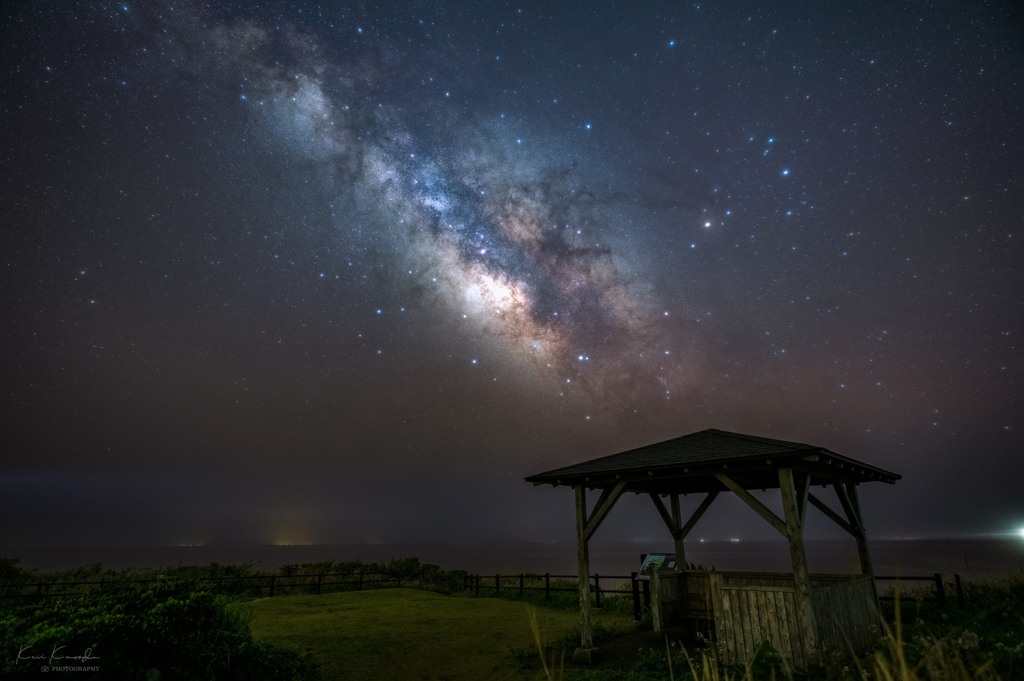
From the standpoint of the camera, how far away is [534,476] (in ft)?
40.4

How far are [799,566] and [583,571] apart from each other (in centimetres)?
438

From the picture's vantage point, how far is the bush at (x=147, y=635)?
6.98m

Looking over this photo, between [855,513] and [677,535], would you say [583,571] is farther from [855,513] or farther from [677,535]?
[855,513]

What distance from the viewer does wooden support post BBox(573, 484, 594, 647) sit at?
1089 cm

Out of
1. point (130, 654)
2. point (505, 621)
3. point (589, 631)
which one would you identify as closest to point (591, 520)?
point (589, 631)

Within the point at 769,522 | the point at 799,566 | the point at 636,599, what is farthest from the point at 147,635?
the point at 636,599

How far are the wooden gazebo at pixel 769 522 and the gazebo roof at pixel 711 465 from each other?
23mm

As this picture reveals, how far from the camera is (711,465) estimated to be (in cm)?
1009

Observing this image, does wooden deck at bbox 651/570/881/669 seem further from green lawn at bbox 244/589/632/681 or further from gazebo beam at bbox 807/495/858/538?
green lawn at bbox 244/589/632/681

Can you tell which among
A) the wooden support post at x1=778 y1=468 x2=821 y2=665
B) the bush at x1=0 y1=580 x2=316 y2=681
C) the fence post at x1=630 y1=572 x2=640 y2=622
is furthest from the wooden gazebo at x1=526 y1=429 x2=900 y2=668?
the bush at x1=0 y1=580 x2=316 y2=681

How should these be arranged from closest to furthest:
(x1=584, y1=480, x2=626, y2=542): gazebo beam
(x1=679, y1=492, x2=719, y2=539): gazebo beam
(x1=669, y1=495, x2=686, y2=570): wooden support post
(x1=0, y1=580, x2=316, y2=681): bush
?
(x1=0, y1=580, x2=316, y2=681): bush
(x1=584, y1=480, x2=626, y2=542): gazebo beam
(x1=679, y1=492, x2=719, y2=539): gazebo beam
(x1=669, y1=495, x2=686, y2=570): wooden support post

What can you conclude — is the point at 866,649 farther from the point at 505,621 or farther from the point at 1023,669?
the point at 505,621

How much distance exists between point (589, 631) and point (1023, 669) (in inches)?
266

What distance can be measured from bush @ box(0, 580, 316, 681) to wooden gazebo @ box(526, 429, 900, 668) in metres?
6.26
